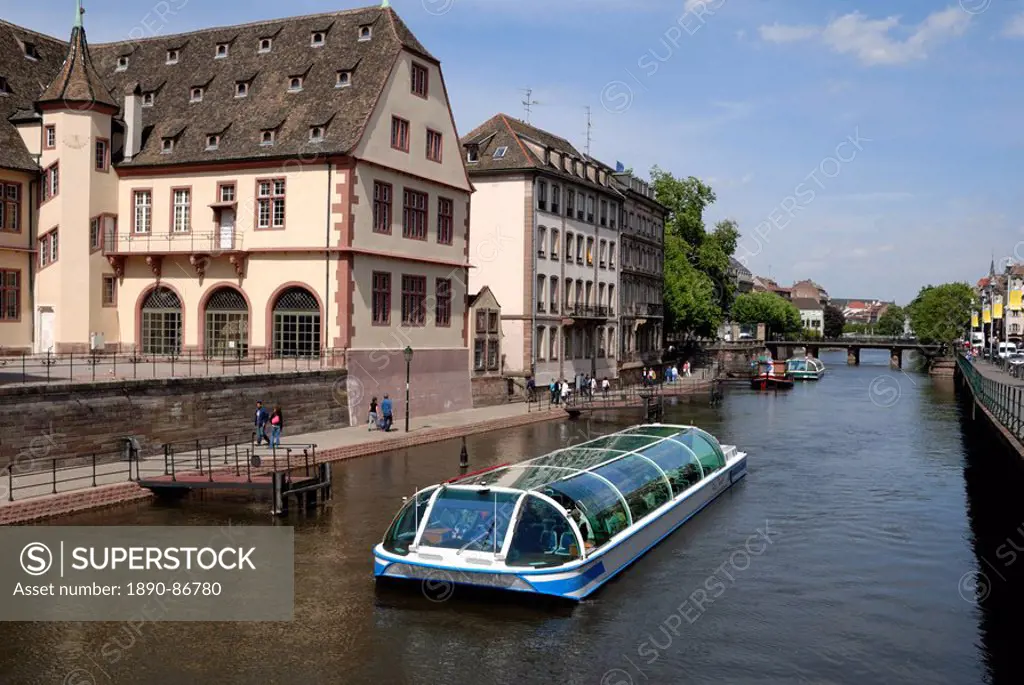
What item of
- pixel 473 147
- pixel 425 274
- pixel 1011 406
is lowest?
pixel 1011 406

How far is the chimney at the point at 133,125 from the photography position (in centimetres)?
4425

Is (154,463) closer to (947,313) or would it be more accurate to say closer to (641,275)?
(641,275)

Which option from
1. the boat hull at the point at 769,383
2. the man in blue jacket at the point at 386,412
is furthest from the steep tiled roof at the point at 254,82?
the boat hull at the point at 769,383

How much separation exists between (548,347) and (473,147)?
1350 centimetres

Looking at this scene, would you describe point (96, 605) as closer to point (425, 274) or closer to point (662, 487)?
point (662, 487)

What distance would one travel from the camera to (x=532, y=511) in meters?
18.4

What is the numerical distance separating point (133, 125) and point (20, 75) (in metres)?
5.53

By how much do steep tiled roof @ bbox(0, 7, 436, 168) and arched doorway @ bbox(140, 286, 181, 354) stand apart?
5.91 meters

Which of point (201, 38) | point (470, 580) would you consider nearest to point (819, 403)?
point (201, 38)

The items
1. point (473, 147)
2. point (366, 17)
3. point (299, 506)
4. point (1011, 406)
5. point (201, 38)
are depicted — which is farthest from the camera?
point (473, 147)

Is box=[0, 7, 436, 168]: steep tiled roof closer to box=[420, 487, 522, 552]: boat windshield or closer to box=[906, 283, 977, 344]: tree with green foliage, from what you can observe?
box=[420, 487, 522, 552]: boat windshield

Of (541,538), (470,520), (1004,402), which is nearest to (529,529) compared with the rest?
(541,538)

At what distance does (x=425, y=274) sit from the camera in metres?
46.2

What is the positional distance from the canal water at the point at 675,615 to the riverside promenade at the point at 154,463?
831 mm
